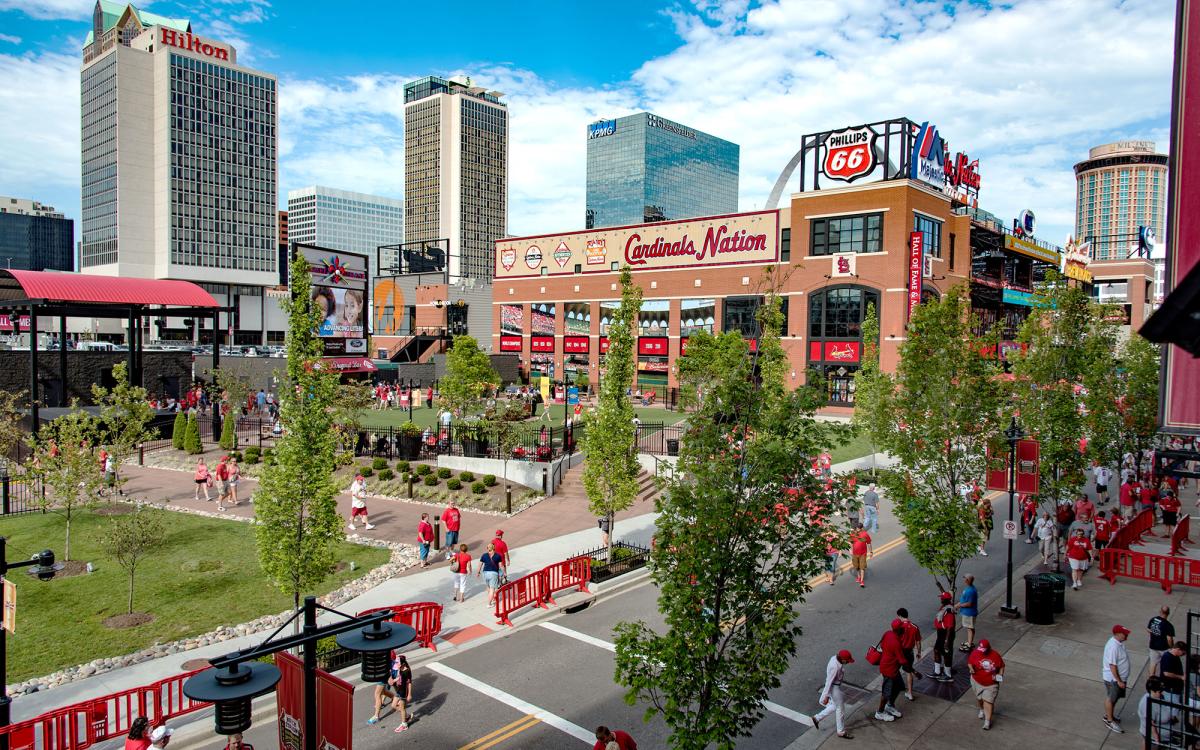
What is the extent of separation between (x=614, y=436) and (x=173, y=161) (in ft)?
507

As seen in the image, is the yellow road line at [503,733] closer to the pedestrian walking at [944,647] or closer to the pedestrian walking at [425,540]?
the pedestrian walking at [944,647]

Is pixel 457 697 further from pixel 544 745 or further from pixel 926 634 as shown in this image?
pixel 926 634

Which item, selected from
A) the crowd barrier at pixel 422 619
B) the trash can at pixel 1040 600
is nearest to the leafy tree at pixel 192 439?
the crowd barrier at pixel 422 619

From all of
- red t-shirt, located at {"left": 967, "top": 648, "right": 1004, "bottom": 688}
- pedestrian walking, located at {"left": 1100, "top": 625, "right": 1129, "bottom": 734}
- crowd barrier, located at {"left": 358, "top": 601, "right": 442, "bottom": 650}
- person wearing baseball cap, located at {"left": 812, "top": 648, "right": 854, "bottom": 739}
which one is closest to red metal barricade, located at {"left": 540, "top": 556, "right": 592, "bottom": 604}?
crowd barrier, located at {"left": 358, "top": 601, "right": 442, "bottom": 650}

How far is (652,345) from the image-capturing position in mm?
65500

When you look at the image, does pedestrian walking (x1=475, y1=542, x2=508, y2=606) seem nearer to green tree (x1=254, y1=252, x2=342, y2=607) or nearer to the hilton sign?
green tree (x1=254, y1=252, x2=342, y2=607)

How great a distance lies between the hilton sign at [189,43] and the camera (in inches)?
5536

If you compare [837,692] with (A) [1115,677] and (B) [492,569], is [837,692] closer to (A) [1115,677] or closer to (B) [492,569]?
(A) [1115,677]

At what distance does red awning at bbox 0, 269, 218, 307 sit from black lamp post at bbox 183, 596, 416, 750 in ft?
135

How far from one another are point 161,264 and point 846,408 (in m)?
141

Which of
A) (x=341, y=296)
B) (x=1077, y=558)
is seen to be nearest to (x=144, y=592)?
(x=1077, y=558)

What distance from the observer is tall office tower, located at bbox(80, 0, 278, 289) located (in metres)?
141

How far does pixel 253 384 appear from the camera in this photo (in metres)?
55.0

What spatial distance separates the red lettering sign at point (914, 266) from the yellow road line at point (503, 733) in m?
44.9
